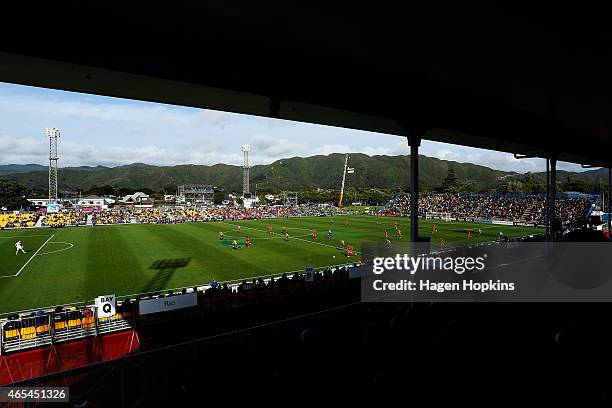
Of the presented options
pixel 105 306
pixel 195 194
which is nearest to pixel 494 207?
pixel 105 306

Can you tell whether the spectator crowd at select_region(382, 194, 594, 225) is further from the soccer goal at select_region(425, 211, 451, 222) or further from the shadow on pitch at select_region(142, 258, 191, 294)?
the shadow on pitch at select_region(142, 258, 191, 294)

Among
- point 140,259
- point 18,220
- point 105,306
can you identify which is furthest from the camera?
point 18,220

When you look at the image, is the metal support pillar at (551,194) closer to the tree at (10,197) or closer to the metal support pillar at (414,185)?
the metal support pillar at (414,185)

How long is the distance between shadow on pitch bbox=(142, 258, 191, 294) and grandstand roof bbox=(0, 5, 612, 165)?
1225 cm

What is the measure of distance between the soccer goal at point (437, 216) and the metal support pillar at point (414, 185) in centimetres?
4040

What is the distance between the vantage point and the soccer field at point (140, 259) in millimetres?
13062

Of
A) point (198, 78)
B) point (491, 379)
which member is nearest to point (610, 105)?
point (491, 379)

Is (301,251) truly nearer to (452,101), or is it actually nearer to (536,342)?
(452,101)

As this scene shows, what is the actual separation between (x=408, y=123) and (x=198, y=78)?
5.95 ft

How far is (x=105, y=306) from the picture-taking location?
7.45m

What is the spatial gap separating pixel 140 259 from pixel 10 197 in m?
59.7

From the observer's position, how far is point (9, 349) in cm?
704

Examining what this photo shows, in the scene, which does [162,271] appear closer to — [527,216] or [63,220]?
[63,220]

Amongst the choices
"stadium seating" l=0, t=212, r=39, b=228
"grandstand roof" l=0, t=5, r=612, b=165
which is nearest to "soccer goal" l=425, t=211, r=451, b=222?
"grandstand roof" l=0, t=5, r=612, b=165
